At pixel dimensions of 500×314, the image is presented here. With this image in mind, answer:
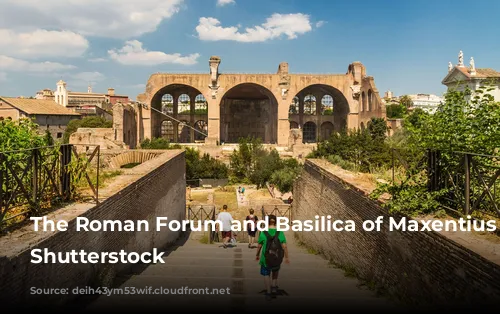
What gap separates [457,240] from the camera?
4.23 metres

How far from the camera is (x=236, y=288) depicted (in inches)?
229

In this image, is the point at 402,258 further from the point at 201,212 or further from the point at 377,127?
the point at 377,127

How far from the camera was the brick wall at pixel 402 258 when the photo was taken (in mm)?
3763

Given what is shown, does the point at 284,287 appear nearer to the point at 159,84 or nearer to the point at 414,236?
the point at 414,236

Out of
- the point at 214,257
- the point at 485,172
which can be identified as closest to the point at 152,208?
the point at 214,257

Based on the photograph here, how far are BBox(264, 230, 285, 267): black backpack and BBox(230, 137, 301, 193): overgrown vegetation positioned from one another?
18.0 meters

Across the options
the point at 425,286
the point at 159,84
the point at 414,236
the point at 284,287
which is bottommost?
the point at 284,287

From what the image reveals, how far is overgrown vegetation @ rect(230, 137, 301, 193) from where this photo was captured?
2409 centimetres

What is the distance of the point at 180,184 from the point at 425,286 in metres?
11.0

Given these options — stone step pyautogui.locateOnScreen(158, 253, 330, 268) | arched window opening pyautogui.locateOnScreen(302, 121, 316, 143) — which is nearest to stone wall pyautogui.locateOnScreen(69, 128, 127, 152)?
stone step pyautogui.locateOnScreen(158, 253, 330, 268)

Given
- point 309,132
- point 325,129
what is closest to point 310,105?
point 309,132

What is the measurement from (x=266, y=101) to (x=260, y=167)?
19.7 meters

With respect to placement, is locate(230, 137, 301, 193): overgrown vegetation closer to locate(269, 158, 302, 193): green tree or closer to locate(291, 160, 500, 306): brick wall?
locate(269, 158, 302, 193): green tree

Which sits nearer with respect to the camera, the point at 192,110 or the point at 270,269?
the point at 270,269
